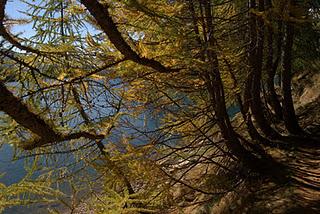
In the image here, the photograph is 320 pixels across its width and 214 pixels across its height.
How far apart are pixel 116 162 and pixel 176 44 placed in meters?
2.18

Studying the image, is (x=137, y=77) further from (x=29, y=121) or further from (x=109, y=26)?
(x=29, y=121)

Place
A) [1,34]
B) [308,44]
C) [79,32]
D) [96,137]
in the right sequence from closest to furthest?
[1,34] → [79,32] → [96,137] → [308,44]

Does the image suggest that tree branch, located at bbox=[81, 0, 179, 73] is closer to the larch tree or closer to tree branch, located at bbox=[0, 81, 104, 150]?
the larch tree

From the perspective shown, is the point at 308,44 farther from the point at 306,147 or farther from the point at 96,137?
the point at 96,137

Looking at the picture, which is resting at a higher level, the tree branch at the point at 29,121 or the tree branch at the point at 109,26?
the tree branch at the point at 109,26

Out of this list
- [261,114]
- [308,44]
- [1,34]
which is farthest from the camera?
[308,44]

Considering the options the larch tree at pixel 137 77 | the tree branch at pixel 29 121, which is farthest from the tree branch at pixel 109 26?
the tree branch at pixel 29 121

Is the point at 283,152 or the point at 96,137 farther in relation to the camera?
the point at 283,152

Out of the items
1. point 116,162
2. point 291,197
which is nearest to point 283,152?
point 291,197

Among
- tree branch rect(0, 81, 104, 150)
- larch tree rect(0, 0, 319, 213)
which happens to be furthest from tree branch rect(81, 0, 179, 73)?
tree branch rect(0, 81, 104, 150)

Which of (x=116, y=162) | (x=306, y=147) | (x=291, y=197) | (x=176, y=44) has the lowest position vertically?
(x=291, y=197)

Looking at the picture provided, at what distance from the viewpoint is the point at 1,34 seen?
3.43 m

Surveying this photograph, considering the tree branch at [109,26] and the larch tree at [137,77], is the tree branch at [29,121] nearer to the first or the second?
the larch tree at [137,77]

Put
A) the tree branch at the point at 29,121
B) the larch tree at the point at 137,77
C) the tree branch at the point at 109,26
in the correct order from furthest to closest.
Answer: the larch tree at the point at 137,77 → the tree branch at the point at 29,121 → the tree branch at the point at 109,26
